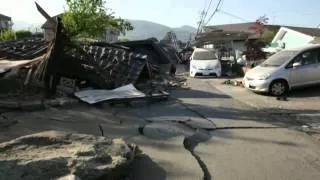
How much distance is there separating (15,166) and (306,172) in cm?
407

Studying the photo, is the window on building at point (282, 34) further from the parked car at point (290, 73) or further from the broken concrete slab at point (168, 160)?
the broken concrete slab at point (168, 160)

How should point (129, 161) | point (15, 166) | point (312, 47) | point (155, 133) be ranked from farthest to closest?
point (312, 47), point (155, 133), point (129, 161), point (15, 166)

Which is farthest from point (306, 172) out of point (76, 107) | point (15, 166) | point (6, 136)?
point (76, 107)

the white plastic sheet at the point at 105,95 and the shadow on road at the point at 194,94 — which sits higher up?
the white plastic sheet at the point at 105,95

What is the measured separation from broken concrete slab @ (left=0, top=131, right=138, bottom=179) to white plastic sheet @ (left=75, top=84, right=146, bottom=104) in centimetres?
623

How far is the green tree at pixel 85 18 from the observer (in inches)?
680

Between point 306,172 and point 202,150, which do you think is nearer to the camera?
point 306,172

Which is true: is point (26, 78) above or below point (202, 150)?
above

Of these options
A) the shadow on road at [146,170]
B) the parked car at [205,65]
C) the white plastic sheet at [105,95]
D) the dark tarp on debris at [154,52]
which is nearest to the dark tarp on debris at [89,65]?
the white plastic sheet at [105,95]

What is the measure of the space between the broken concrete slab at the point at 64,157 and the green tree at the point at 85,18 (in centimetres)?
1040

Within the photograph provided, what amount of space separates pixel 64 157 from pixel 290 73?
→ 12.4 meters

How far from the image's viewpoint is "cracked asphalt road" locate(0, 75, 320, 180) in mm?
7070

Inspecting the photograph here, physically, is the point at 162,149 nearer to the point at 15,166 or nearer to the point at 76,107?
the point at 15,166

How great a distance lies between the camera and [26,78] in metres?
14.4
